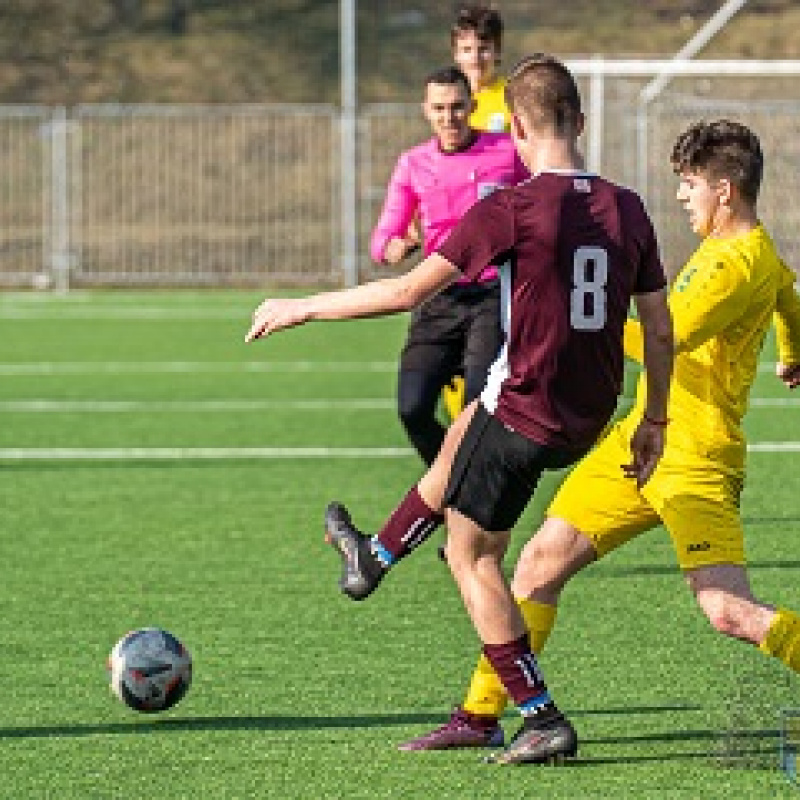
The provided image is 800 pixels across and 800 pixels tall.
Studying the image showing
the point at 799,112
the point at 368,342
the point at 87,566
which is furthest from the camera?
the point at 799,112

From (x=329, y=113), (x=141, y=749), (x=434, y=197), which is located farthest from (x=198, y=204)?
(x=141, y=749)

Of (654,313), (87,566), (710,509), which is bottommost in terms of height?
(87,566)

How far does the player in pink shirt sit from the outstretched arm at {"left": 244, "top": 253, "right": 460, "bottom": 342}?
4.25 m

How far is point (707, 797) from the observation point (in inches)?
271

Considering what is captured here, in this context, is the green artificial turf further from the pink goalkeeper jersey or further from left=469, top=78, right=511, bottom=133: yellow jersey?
left=469, top=78, right=511, bottom=133: yellow jersey

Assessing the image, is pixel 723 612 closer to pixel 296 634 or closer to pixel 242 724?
pixel 242 724

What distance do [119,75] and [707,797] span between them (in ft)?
111

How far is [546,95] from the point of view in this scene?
695 cm

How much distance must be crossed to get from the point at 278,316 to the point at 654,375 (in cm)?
110

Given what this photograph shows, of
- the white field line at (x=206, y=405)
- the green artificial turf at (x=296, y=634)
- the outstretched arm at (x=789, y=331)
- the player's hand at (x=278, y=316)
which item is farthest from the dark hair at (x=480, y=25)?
the white field line at (x=206, y=405)

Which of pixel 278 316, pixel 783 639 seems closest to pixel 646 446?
pixel 783 639

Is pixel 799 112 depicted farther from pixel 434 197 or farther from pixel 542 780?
pixel 542 780

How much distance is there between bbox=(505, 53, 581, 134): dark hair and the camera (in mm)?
6949

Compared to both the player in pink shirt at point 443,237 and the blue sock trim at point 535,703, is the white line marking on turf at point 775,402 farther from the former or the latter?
the blue sock trim at point 535,703
